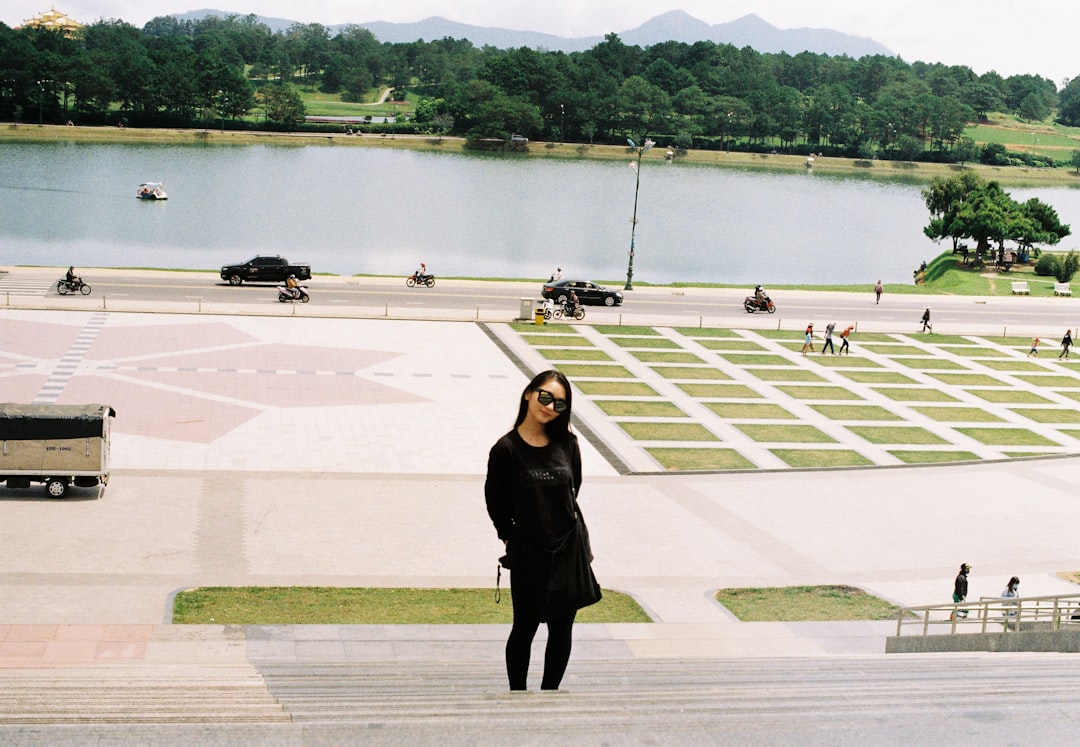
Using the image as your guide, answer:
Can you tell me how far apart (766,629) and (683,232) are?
86.3 metres

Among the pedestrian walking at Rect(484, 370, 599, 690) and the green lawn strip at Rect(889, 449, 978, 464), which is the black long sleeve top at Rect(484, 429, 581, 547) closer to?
the pedestrian walking at Rect(484, 370, 599, 690)

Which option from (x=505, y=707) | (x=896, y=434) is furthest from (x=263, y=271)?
(x=505, y=707)

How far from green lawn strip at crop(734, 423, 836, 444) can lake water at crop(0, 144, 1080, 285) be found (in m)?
41.1

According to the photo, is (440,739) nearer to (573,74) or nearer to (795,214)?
(795,214)

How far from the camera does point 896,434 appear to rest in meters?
36.6

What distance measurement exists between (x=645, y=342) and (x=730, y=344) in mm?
3488

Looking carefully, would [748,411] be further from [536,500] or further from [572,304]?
[536,500]

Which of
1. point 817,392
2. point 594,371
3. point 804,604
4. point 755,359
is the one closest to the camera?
point 804,604

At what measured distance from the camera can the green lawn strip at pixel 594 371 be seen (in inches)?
1656

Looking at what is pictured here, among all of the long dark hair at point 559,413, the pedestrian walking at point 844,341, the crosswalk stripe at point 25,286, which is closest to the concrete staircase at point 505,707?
the long dark hair at point 559,413

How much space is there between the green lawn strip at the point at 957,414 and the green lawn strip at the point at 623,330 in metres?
13.2

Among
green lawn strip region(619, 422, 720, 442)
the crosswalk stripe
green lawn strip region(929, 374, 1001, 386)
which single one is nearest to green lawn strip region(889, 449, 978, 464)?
green lawn strip region(619, 422, 720, 442)

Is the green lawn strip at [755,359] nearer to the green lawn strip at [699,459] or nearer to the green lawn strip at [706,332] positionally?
the green lawn strip at [706,332]

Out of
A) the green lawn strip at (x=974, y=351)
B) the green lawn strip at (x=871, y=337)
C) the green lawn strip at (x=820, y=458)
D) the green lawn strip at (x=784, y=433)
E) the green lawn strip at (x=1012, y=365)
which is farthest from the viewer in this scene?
the green lawn strip at (x=871, y=337)
